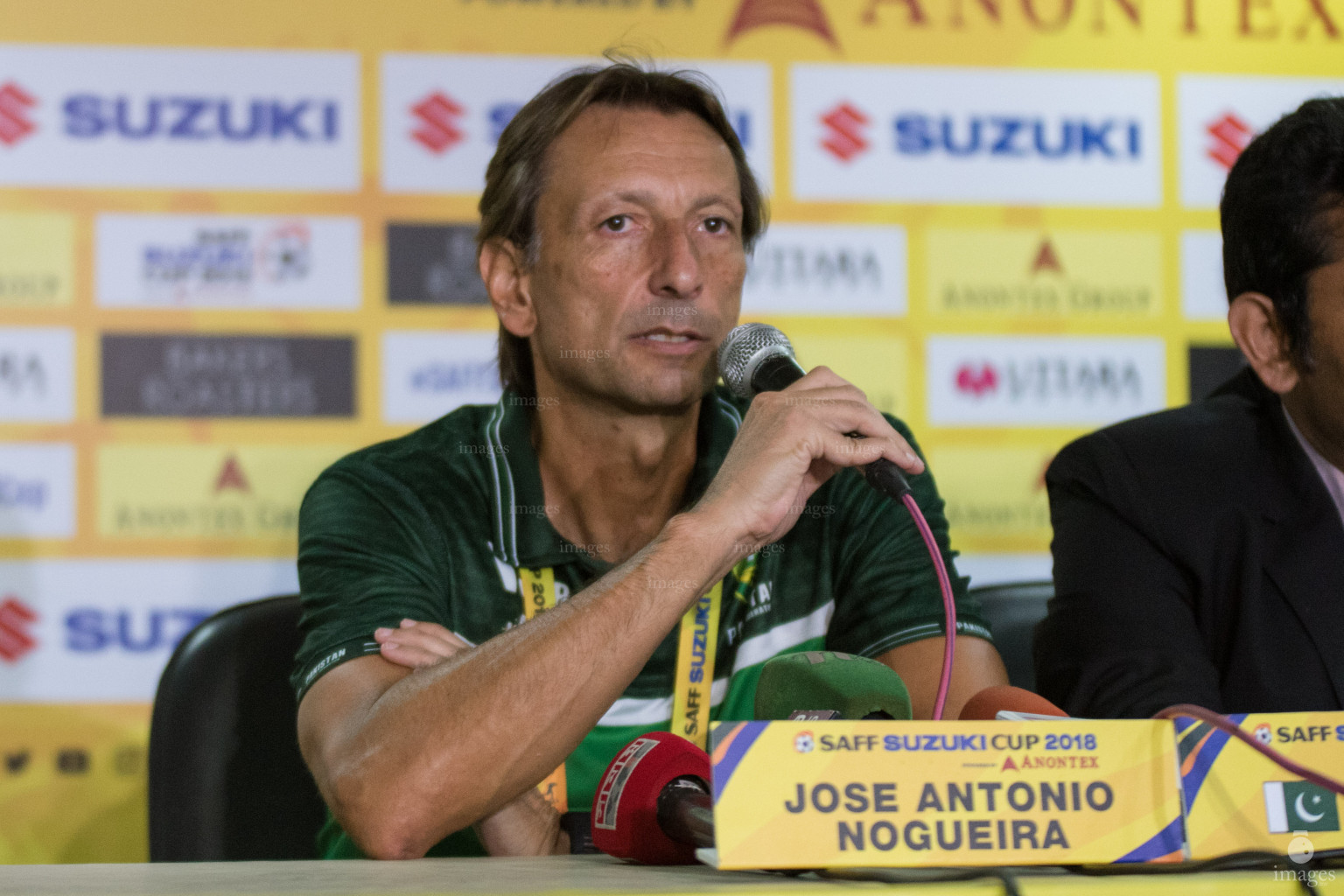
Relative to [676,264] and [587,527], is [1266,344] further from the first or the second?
[587,527]

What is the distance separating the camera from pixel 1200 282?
2773mm

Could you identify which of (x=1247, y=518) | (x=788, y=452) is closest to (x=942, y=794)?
(x=788, y=452)

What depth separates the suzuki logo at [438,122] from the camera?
102 inches

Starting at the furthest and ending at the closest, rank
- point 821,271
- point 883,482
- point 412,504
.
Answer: point 821,271
point 412,504
point 883,482

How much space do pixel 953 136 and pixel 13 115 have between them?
1.99 meters

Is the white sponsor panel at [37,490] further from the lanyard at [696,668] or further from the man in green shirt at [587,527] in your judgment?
the lanyard at [696,668]

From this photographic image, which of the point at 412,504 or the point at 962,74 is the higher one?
the point at 962,74

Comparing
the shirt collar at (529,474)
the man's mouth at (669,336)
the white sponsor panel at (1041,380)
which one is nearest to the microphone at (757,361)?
the man's mouth at (669,336)

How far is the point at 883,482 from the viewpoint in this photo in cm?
112

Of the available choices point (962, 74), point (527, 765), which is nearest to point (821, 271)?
point (962, 74)

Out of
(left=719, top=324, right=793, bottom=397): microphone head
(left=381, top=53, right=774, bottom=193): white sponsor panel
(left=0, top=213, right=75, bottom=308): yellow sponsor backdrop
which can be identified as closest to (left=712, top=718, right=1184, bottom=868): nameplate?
(left=719, top=324, right=793, bottom=397): microphone head

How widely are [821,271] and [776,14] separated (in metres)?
0.58

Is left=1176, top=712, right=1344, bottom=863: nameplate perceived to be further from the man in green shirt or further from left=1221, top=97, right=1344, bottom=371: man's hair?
left=1221, top=97, right=1344, bottom=371: man's hair

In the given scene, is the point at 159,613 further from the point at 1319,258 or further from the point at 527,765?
the point at 1319,258
